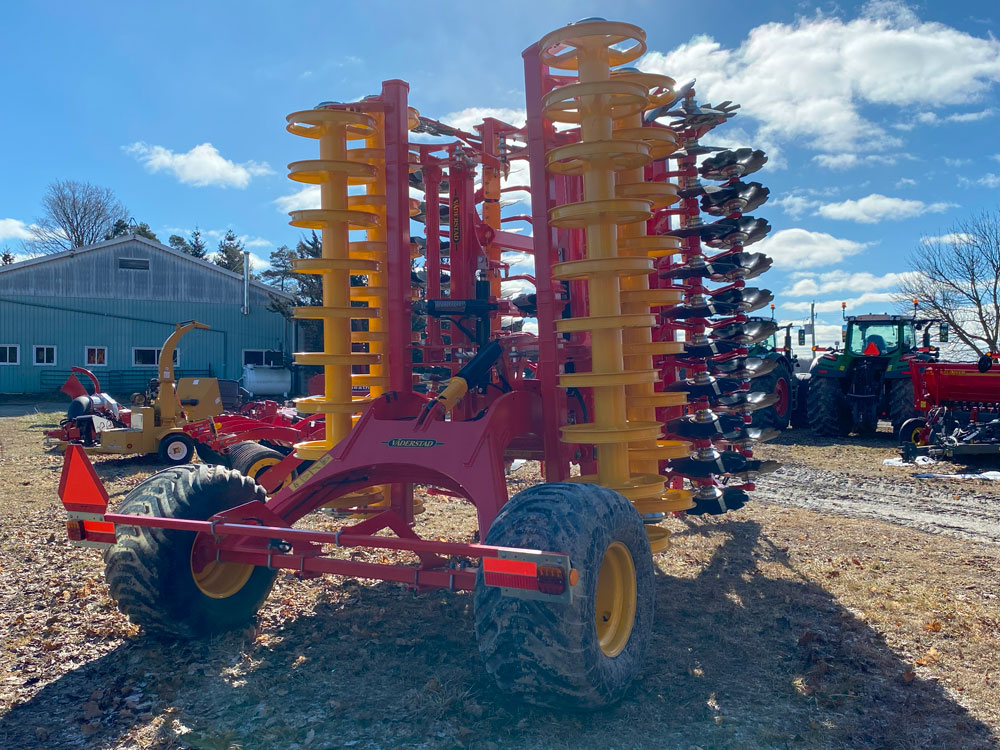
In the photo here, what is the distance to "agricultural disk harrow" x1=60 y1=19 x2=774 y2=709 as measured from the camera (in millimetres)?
3457

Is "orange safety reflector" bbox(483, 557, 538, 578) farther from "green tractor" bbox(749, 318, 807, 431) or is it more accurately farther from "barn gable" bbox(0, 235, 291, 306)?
"barn gable" bbox(0, 235, 291, 306)

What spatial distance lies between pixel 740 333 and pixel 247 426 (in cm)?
780

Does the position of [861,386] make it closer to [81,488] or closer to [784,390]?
[784,390]

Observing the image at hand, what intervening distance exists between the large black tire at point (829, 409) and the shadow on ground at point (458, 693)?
11.4 m

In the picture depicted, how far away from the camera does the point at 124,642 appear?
4.59 metres

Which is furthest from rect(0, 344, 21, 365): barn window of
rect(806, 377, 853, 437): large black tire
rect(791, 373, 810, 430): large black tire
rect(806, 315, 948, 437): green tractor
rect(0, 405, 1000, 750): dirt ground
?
rect(806, 377, 853, 437): large black tire

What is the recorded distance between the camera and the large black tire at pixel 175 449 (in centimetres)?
1256

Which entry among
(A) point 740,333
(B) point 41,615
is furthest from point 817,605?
(B) point 41,615

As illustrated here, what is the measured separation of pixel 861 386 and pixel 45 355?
2967 cm

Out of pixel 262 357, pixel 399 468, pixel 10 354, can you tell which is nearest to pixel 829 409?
pixel 399 468

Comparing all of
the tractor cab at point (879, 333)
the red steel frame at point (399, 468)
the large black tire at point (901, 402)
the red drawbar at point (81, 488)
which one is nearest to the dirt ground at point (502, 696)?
the red steel frame at point (399, 468)

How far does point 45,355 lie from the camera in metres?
31.2

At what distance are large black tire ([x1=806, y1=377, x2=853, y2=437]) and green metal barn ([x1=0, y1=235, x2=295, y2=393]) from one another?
78.0 feet

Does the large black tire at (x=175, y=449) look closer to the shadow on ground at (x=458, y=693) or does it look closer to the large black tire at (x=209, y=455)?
the large black tire at (x=209, y=455)
